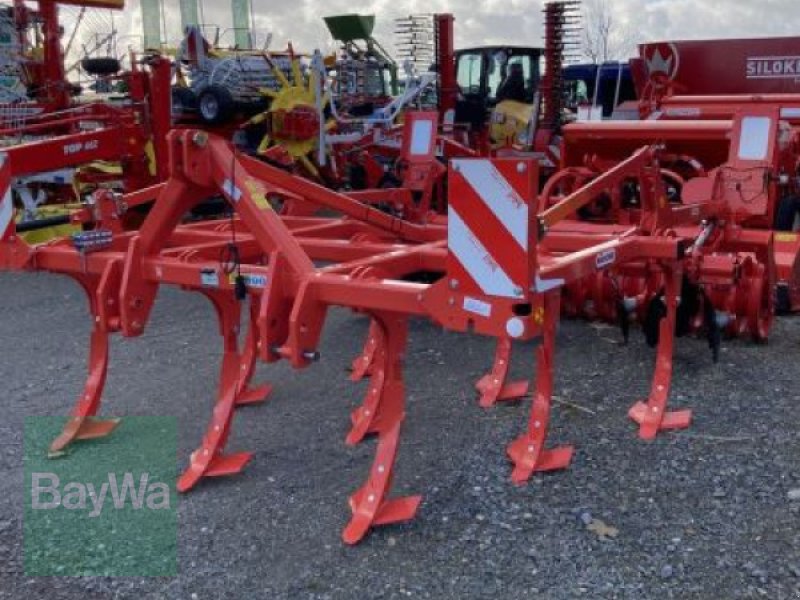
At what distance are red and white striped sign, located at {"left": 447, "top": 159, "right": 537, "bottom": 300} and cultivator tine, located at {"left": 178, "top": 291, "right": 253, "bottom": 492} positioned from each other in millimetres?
1301

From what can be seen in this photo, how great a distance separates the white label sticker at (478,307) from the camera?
2.57 meters

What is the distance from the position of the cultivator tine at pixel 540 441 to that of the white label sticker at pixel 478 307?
2.52 feet

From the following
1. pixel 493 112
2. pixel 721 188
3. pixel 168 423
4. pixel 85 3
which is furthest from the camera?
pixel 493 112

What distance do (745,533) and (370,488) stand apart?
1.28 meters

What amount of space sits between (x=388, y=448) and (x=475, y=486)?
0.42 meters

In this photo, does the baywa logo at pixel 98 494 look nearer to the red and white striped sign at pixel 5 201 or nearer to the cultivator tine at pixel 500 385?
the red and white striped sign at pixel 5 201

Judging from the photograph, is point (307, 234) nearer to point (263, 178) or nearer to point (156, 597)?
point (263, 178)

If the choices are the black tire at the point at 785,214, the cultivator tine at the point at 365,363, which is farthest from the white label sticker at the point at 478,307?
the black tire at the point at 785,214

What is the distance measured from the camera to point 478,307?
2.59 meters

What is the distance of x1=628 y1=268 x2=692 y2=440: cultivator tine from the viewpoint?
3.89 metres

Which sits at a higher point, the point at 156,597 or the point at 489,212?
the point at 489,212

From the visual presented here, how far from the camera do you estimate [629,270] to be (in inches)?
195

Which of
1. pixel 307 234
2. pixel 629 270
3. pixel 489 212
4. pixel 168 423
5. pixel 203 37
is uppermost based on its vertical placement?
pixel 203 37

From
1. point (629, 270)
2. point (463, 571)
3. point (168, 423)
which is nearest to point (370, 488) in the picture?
point (463, 571)
